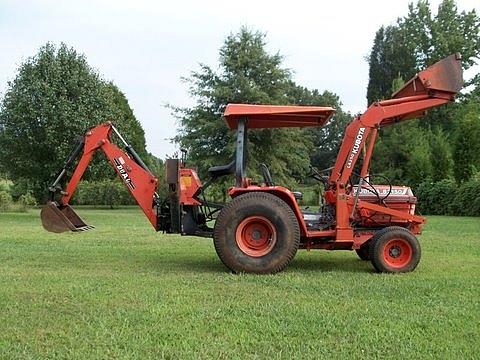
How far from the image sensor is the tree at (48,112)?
2331cm

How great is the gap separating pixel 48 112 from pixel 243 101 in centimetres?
965

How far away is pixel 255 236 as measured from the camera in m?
8.75

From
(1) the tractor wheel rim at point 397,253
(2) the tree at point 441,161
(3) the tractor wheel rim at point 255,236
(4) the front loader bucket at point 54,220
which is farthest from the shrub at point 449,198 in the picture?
(4) the front loader bucket at point 54,220

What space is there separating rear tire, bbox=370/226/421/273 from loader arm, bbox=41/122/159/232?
128 inches

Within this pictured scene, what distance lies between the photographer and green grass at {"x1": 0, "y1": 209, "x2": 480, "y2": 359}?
16.0ft

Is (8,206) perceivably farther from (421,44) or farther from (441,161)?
(421,44)

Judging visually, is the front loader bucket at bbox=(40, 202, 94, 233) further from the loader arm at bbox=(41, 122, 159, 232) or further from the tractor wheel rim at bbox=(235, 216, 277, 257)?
the tractor wheel rim at bbox=(235, 216, 277, 257)

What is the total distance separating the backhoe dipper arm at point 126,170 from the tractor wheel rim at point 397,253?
338cm

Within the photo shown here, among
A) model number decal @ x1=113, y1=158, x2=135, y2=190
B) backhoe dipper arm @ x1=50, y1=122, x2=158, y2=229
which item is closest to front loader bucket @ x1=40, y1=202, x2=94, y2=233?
backhoe dipper arm @ x1=50, y1=122, x2=158, y2=229

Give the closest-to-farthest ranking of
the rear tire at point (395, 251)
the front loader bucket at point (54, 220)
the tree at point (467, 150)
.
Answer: the rear tire at point (395, 251)
the front loader bucket at point (54, 220)
the tree at point (467, 150)

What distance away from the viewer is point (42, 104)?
2331 centimetres

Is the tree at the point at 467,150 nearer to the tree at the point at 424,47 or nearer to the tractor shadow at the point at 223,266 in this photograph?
the tree at the point at 424,47

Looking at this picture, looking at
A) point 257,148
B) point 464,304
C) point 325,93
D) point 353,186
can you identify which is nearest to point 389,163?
point 257,148

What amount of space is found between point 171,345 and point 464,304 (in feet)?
10.5
